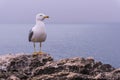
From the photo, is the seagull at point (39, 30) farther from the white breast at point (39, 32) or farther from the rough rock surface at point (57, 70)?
the rough rock surface at point (57, 70)

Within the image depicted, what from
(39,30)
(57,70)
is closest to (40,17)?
(39,30)

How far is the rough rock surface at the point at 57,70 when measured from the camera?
32.0 ft

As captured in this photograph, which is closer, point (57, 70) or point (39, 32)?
point (57, 70)

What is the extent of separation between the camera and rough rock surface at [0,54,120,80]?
975 centimetres

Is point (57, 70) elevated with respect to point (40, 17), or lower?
lower

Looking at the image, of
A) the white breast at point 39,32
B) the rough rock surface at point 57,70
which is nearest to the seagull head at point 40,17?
the white breast at point 39,32

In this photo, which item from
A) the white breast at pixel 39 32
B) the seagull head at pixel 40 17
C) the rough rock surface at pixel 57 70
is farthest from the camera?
the seagull head at pixel 40 17

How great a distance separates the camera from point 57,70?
408 inches

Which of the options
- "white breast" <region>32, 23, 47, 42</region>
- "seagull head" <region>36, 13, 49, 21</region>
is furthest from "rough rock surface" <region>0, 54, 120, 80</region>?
"seagull head" <region>36, 13, 49, 21</region>

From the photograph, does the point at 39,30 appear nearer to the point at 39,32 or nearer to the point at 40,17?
the point at 39,32

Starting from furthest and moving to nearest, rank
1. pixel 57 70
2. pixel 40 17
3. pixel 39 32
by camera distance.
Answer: pixel 40 17 < pixel 39 32 < pixel 57 70

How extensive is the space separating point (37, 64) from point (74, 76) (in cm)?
225

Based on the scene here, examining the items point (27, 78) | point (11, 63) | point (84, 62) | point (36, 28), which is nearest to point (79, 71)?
point (84, 62)

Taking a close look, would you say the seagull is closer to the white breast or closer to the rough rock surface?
the white breast
